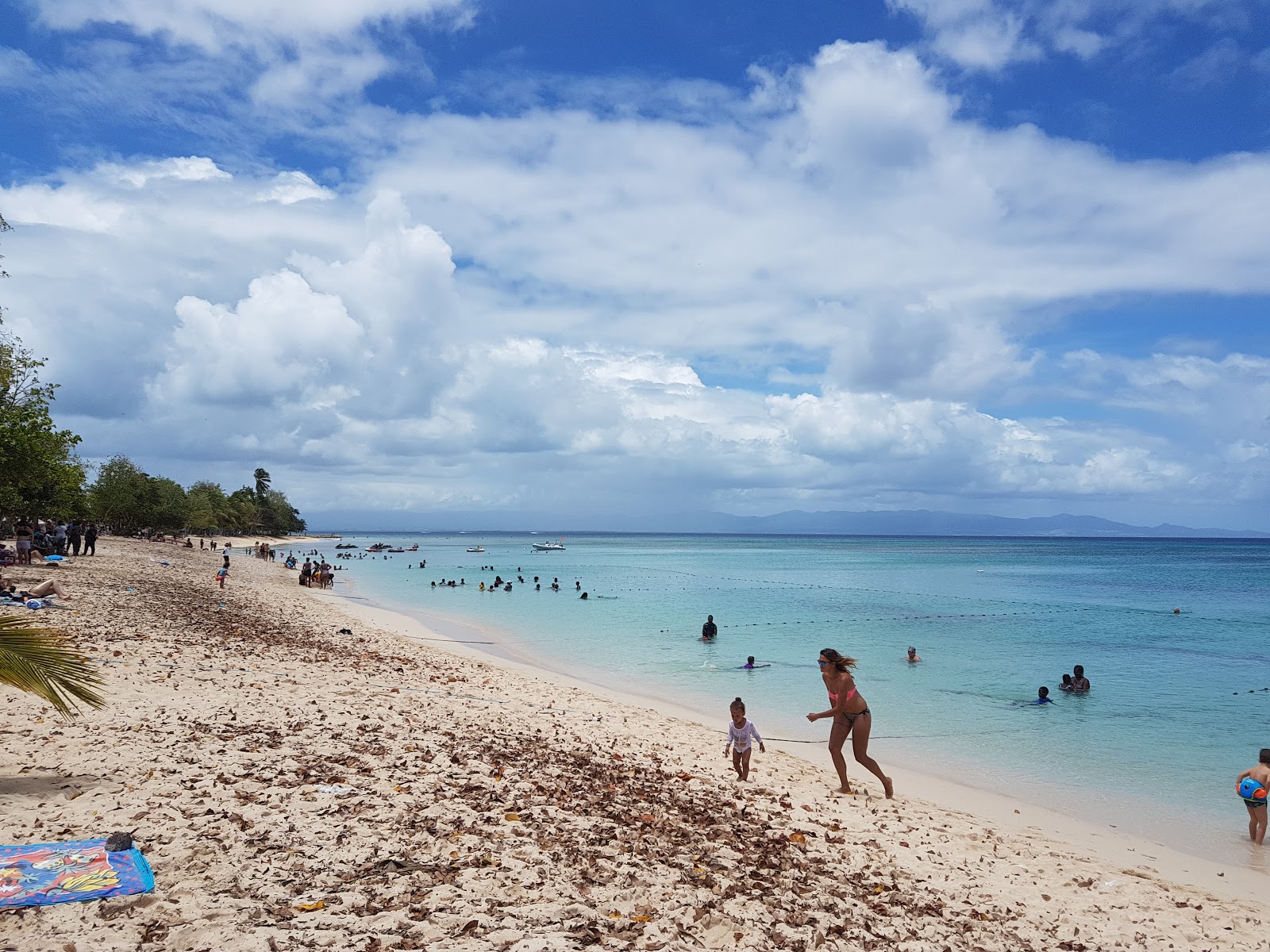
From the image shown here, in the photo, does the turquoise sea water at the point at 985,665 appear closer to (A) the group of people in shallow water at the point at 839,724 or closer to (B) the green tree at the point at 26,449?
(A) the group of people in shallow water at the point at 839,724

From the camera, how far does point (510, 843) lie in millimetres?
7000

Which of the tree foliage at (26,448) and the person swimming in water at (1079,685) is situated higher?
the tree foliage at (26,448)

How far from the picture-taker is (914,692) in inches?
842

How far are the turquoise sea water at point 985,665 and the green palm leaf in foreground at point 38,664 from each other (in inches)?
488

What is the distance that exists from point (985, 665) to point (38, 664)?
26941mm

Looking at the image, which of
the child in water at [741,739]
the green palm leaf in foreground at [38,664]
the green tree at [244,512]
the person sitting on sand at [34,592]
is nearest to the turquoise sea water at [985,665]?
the child in water at [741,739]

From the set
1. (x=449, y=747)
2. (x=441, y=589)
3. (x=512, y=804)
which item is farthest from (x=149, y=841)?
(x=441, y=589)

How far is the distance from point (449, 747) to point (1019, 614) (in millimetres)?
42819

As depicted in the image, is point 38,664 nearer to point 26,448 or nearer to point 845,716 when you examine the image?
point 845,716

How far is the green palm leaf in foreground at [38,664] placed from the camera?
6352mm

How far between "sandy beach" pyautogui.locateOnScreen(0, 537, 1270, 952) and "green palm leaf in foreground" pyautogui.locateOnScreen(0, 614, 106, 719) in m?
1.11

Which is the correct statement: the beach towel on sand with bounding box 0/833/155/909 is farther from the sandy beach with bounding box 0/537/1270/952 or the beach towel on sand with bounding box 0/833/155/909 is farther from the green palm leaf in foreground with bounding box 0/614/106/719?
the green palm leaf in foreground with bounding box 0/614/106/719

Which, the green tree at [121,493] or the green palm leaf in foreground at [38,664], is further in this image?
the green tree at [121,493]

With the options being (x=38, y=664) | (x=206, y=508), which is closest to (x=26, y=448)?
(x=38, y=664)
